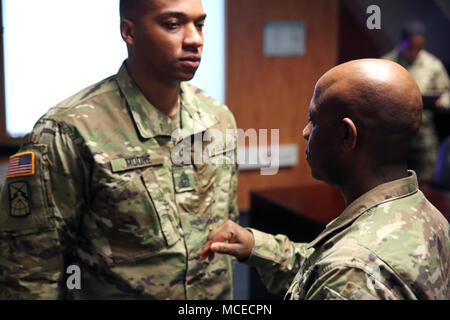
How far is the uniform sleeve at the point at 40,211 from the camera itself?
1.15 metres

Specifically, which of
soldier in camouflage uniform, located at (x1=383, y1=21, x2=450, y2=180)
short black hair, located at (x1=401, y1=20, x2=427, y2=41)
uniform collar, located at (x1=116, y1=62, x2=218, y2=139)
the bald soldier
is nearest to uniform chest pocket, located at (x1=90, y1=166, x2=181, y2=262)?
uniform collar, located at (x1=116, y1=62, x2=218, y2=139)

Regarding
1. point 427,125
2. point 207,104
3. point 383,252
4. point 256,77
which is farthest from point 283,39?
point 383,252

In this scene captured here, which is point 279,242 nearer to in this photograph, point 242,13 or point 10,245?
point 10,245

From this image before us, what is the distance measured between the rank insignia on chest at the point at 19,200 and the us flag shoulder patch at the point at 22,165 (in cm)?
2

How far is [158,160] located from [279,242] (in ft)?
1.20

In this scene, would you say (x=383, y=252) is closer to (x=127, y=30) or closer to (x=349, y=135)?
(x=349, y=135)

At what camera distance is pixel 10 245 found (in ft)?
3.86

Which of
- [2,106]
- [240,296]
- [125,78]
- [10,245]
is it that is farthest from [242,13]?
[10,245]

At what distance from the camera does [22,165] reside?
3.81 ft

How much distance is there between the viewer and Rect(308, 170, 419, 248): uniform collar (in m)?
0.79

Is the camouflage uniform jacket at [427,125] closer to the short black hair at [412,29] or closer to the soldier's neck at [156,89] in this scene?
the short black hair at [412,29]
